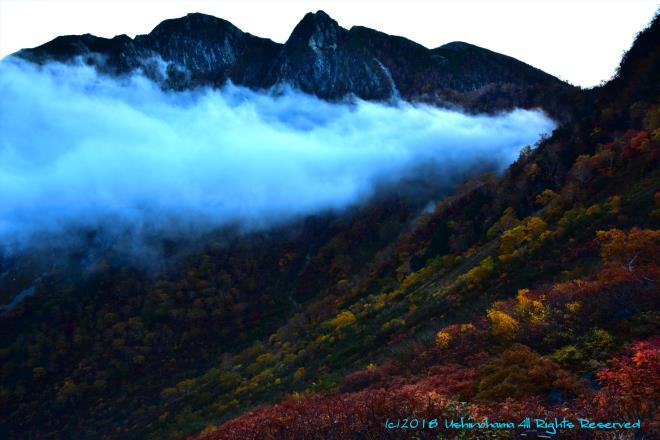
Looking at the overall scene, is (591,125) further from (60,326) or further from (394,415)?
(60,326)

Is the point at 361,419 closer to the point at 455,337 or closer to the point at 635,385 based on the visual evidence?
the point at 635,385

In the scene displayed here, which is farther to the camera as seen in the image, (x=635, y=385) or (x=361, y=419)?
(x=361, y=419)

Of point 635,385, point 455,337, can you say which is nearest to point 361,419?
point 635,385

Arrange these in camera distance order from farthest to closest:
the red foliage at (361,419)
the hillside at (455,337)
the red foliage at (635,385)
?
the hillside at (455,337) < the red foliage at (361,419) < the red foliage at (635,385)

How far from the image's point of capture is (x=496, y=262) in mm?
47094

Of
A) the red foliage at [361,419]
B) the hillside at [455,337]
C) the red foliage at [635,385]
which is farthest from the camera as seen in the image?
the hillside at [455,337]

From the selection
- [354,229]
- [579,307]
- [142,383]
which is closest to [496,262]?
[579,307]

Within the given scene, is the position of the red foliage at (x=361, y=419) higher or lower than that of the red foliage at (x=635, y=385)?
lower

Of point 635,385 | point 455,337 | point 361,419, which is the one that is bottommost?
point 455,337

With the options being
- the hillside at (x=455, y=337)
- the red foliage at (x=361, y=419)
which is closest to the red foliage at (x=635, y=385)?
the hillside at (x=455, y=337)

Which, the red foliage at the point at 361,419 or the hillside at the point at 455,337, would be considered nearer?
the red foliage at the point at 361,419

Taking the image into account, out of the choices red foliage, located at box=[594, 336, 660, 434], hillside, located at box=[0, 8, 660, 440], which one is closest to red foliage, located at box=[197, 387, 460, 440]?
hillside, located at box=[0, 8, 660, 440]

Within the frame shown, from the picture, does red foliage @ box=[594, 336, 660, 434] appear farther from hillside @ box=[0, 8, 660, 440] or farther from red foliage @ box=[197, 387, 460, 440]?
red foliage @ box=[197, 387, 460, 440]

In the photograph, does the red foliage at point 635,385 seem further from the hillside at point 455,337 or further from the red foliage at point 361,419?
the red foliage at point 361,419
